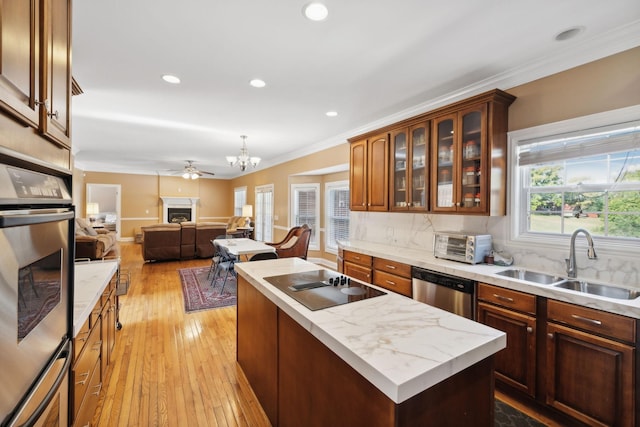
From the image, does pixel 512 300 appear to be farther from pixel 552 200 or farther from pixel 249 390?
pixel 249 390

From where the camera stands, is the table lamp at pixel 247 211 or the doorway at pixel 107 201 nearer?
the table lamp at pixel 247 211

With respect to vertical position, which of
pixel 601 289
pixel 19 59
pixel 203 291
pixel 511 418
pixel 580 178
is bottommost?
pixel 511 418

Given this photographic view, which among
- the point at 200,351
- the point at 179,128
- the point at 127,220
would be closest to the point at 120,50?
the point at 179,128

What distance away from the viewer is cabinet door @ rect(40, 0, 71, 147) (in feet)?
3.34

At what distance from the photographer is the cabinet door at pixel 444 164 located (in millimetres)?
2857

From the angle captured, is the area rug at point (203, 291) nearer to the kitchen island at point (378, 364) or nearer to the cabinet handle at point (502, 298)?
the kitchen island at point (378, 364)

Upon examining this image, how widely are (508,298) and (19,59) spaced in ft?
9.16

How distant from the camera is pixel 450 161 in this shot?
2.93 meters

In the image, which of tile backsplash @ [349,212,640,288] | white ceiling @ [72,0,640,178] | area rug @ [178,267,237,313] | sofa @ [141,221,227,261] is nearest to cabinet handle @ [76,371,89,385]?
white ceiling @ [72,0,640,178]

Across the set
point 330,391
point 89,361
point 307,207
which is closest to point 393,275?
point 330,391

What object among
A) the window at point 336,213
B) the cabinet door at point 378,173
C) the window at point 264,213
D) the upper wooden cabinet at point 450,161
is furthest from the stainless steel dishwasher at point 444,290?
the window at point 264,213

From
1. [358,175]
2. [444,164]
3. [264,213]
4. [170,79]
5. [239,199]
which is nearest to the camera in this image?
[170,79]

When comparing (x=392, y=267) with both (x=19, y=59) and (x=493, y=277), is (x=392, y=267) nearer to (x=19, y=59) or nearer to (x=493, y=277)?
(x=493, y=277)

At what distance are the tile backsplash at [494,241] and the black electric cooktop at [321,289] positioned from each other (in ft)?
5.55
